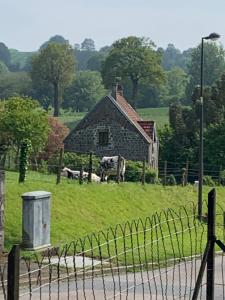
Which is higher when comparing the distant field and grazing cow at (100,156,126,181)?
the distant field

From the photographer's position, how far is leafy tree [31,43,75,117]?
116125 millimetres

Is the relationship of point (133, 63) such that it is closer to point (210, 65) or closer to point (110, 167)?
point (210, 65)

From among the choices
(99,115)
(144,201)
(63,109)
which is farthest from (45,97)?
(144,201)

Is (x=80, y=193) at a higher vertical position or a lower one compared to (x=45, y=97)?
lower

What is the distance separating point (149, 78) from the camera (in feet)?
343

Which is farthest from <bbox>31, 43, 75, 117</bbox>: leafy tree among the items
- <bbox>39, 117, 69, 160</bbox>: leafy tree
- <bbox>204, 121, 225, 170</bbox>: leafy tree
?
<bbox>204, 121, 225, 170</bbox>: leafy tree

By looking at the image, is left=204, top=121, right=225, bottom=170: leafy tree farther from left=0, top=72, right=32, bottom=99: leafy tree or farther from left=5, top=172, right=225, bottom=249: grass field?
left=0, top=72, right=32, bottom=99: leafy tree

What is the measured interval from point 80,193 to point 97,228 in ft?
10.3

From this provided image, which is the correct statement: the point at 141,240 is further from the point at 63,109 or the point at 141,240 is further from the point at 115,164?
the point at 63,109

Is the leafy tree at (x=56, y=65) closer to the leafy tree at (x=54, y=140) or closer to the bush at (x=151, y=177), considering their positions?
the leafy tree at (x=54, y=140)

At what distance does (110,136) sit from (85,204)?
30.5 meters

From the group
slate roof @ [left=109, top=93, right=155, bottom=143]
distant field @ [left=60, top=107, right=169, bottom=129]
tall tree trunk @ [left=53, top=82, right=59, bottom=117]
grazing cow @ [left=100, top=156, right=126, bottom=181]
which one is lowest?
grazing cow @ [left=100, top=156, right=126, bottom=181]

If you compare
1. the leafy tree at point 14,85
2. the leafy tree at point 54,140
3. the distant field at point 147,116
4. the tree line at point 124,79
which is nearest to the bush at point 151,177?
the leafy tree at point 54,140

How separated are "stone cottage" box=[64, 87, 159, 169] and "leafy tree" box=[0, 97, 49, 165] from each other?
15.9ft
